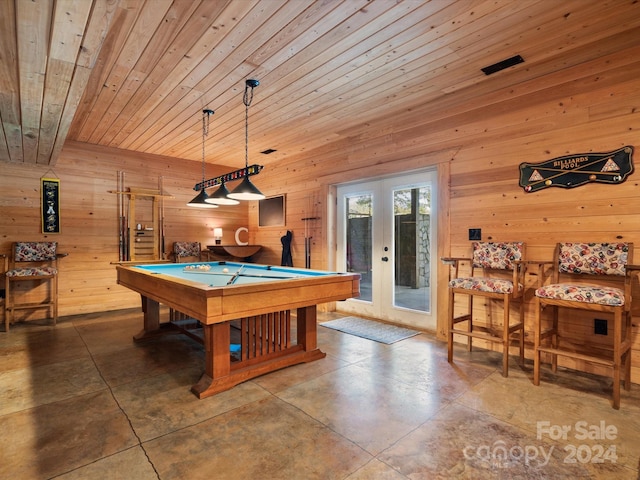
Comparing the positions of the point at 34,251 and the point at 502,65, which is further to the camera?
the point at 34,251

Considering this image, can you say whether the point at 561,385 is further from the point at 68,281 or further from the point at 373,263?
the point at 68,281

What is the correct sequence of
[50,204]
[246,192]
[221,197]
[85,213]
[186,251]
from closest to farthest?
[246,192] → [221,197] → [50,204] → [85,213] → [186,251]

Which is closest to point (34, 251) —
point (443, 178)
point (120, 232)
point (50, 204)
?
point (50, 204)

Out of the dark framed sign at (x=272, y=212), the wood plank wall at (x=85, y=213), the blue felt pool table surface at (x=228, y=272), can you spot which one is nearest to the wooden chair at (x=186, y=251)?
the wood plank wall at (x=85, y=213)

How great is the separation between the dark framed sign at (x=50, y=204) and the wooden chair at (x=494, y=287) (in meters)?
5.44

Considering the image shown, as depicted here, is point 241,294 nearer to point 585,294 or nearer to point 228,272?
point 228,272

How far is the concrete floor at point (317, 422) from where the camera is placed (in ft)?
5.58

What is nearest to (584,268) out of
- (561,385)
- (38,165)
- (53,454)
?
(561,385)

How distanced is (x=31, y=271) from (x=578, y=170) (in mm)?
6208

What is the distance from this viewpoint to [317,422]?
2117 mm

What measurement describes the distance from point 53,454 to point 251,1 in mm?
2818

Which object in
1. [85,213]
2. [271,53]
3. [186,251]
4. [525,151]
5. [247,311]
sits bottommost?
[247,311]

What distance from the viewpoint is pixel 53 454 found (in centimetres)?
181

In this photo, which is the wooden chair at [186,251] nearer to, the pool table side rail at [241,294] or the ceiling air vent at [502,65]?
the pool table side rail at [241,294]
